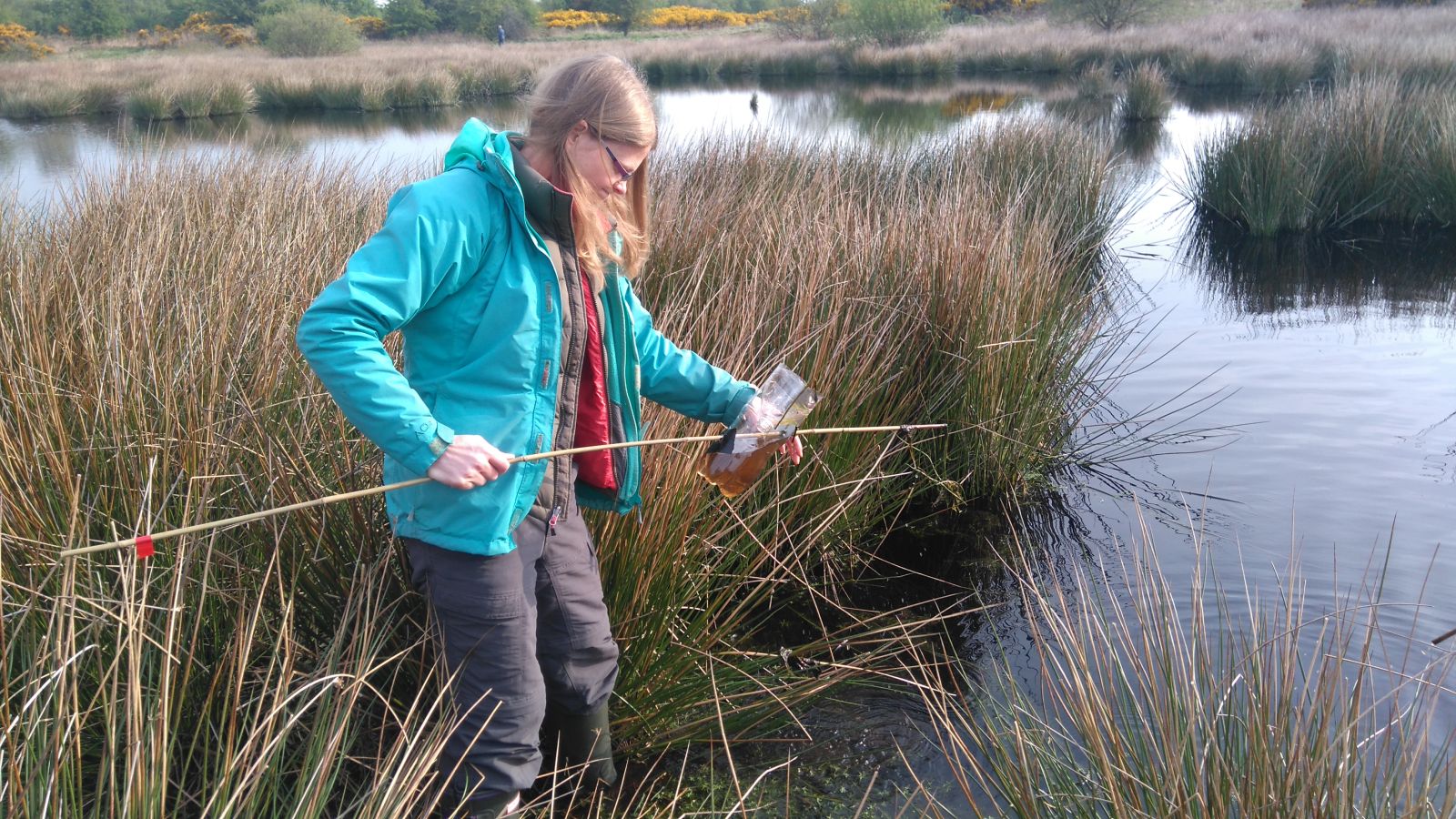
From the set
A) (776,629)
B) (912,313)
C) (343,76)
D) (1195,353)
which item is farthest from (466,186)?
(343,76)

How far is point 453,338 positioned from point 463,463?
0.95 ft

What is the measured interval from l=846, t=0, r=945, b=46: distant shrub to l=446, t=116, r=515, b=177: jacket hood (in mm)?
35786

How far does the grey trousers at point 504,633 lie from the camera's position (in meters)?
1.92

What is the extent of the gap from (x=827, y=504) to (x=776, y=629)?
18.3 inches

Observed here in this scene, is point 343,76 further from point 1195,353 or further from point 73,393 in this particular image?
point 73,393

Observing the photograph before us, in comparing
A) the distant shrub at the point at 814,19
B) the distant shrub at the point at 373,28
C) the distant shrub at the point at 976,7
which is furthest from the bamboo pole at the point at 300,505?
the distant shrub at the point at 373,28

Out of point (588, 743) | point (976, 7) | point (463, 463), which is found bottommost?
point (588, 743)

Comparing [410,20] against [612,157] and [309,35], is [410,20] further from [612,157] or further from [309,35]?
[612,157]

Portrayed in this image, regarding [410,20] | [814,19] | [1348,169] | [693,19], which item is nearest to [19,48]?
[410,20]

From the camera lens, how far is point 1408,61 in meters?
15.6

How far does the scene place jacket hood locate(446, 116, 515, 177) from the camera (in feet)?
6.23

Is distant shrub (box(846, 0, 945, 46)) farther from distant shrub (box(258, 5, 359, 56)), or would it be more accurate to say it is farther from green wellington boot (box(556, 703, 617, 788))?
green wellington boot (box(556, 703, 617, 788))

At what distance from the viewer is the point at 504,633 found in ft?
6.41

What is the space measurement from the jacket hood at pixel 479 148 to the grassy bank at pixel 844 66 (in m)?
14.8
